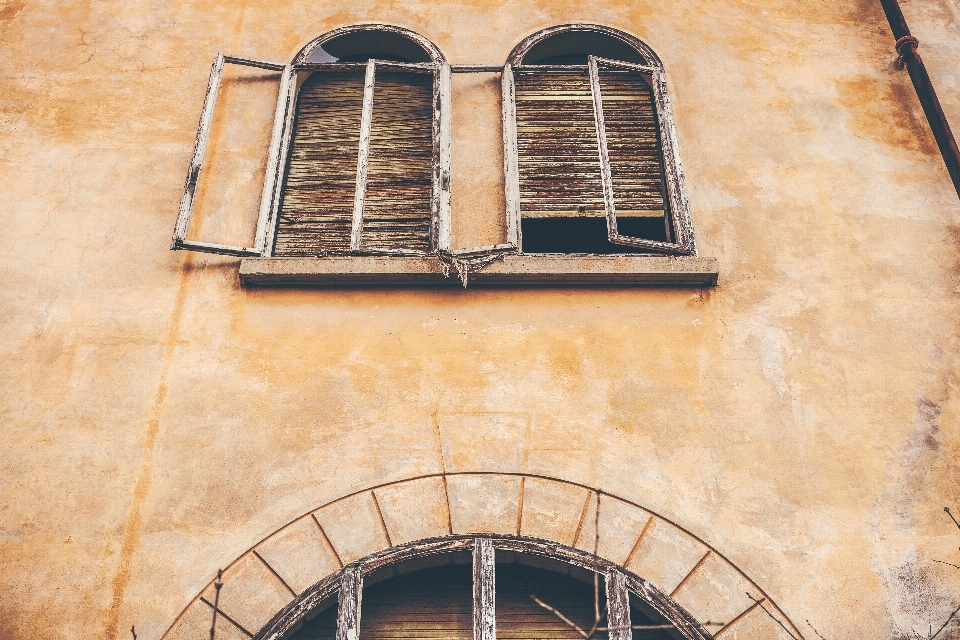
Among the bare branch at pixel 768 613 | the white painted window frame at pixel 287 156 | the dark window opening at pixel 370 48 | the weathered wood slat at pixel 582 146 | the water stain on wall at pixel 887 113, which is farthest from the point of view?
the dark window opening at pixel 370 48

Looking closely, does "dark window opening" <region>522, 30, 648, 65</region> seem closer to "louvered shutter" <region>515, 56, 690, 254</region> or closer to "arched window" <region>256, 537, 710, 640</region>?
"louvered shutter" <region>515, 56, 690, 254</region>

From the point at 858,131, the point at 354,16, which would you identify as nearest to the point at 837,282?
the point at 858,131

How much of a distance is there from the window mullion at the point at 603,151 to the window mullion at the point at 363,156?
1.46 m

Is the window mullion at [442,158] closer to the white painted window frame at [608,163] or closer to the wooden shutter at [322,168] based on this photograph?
the white painted window frame at [608,163]

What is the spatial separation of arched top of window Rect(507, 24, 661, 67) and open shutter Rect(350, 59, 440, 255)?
74cm

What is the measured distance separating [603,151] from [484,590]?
9.31 ft

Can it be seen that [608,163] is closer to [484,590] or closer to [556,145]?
[556,145]

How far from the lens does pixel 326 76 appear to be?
20.1 ft

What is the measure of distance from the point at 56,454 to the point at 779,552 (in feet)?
12.0

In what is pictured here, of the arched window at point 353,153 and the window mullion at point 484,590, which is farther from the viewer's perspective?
the arched window at point 353,153

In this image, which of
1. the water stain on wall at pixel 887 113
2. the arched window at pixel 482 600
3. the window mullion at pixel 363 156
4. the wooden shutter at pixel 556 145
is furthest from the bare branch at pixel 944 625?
the window mullion at pixel 363 156

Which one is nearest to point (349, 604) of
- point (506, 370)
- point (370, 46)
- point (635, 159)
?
point (506, 370)

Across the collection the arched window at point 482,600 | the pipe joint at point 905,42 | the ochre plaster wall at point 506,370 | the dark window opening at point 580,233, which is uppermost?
the pipe joint at point 905,42

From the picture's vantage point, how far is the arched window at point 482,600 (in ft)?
13.4
